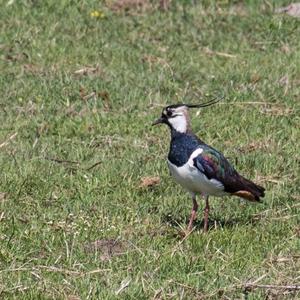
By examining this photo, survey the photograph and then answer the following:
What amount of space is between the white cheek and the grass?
63cm

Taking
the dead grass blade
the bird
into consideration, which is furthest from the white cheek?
the dead grass blade

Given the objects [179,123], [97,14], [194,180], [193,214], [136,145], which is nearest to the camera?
[194,180]

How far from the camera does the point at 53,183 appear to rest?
8.30 metres

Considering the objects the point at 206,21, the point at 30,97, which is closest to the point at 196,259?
the point at 30,97

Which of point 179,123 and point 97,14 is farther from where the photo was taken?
point 97,14

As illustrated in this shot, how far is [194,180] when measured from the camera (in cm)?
734

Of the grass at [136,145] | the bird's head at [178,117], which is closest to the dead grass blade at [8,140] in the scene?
the grass at [136,145]

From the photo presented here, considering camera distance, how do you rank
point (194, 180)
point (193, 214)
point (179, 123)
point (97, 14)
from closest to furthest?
point (194, 180) → point (193, 214) → point (179, 123) → point (97, 14)

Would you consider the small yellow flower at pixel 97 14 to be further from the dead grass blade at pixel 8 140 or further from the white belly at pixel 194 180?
the white belly at pixel 194 180

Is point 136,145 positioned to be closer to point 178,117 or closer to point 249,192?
point 178,117

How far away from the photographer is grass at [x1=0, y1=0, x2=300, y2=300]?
6535mm

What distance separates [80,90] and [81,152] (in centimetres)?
155

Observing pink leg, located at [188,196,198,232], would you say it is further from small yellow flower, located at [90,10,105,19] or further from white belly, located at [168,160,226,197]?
small yellow flower, located at [90,10,105,19]

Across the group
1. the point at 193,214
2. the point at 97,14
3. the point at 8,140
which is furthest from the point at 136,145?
the point at 97,14
